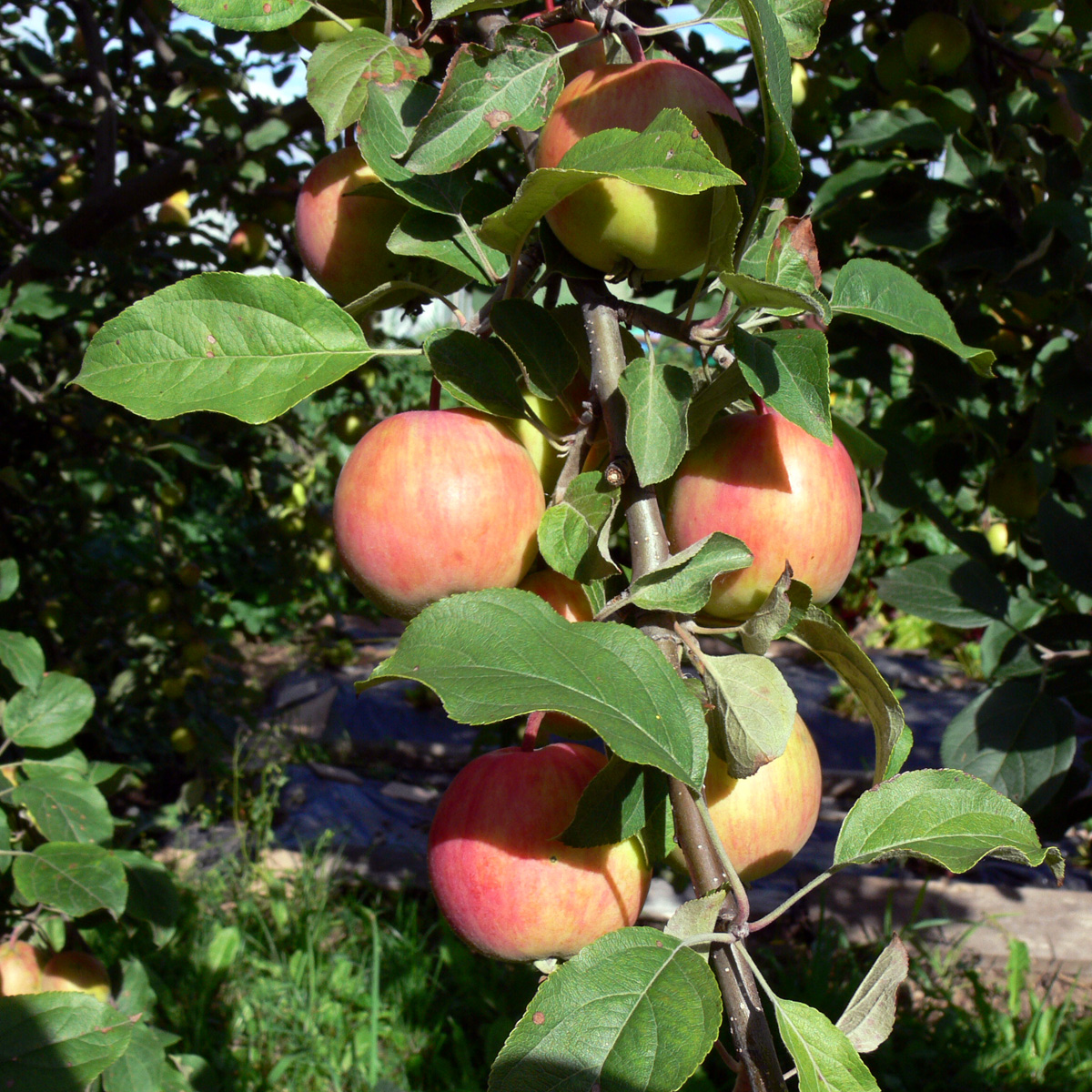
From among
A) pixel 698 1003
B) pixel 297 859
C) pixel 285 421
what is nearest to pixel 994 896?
pixel 297 859

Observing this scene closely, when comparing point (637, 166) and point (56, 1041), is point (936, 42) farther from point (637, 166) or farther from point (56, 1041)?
point (56, 1041)

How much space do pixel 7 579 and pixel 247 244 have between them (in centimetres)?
83

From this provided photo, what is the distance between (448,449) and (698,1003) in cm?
33

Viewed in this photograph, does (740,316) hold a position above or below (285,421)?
above

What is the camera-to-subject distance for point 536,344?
1.82ft

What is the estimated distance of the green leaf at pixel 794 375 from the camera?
46cm

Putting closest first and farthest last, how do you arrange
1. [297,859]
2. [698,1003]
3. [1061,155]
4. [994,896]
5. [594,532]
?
[698,1003] < [594,532] < [1061,155] < [994,896] < [297,859]

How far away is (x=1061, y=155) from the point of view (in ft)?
3.87

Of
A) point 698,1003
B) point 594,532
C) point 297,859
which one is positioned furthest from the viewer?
point 297,859

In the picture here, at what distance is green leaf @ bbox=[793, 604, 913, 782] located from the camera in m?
0.50

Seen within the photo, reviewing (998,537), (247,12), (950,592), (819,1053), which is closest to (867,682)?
(819,1053)

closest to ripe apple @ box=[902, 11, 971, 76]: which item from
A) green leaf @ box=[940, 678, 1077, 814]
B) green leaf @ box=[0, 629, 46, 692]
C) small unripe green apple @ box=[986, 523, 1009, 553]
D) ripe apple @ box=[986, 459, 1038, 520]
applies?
ripe apple @ box=[986, 459, 1038, 520]

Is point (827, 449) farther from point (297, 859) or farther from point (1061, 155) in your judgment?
point (297, 859)

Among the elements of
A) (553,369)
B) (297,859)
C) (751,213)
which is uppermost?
(751,213)
